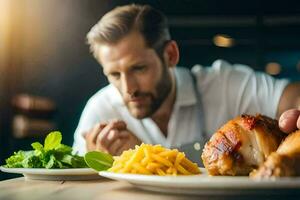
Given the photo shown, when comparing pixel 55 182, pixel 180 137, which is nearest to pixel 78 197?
pixel 55 182

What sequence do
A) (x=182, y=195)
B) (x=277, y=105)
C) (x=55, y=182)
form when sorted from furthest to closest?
(x=277, y=105)
(x=55, y=182)
(x=182, y=195)

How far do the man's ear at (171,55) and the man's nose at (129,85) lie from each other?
6.9 inches

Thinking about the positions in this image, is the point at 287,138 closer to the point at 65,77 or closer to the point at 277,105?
the point at 277,105

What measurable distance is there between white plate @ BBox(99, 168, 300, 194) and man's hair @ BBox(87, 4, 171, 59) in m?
1.61

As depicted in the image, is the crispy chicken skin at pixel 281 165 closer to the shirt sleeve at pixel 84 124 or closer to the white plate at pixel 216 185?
the white plate at pixel 216 185

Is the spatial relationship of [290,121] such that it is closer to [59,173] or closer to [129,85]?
[59,173]

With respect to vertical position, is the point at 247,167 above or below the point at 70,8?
below

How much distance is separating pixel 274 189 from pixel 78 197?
297 millimetres

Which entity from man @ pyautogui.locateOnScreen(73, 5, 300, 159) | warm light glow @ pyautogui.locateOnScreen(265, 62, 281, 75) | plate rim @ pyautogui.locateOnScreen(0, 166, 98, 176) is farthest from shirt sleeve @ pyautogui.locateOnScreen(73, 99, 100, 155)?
plate rim @ pyautogui.locateOnScreen(0, 166, 98, 176)

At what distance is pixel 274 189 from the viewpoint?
0.74 meters

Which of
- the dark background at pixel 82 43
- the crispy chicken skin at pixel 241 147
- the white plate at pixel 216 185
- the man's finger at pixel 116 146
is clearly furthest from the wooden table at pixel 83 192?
the dark background at pixel 82 43

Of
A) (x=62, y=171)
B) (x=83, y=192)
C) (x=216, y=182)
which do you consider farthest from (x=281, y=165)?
(x=62, y=171)

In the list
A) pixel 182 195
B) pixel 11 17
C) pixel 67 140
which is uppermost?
pixel 11 17

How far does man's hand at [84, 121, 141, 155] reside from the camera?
2303 mm
